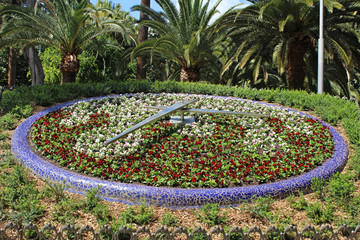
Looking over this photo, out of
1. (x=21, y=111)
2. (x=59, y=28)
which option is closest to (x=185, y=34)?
(x=59, y=28)

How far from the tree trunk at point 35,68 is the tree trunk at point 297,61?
416 inches

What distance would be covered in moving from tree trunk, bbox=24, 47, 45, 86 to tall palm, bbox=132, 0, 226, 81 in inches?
237

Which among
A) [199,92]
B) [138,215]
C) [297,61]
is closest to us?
[138,215]

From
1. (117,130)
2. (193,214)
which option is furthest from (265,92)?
(193,214)

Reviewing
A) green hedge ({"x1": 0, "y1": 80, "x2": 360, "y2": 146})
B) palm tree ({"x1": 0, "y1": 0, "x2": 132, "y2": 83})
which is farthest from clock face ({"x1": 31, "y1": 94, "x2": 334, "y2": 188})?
palm tree ({"x1": 0, "y1": 0, "x2": 132, "y2": 83})

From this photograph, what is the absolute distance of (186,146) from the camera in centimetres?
578

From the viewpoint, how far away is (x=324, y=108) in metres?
7.59

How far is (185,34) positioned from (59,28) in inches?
157

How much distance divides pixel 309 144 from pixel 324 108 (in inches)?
77.7

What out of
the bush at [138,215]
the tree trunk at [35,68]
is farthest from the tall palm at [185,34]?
the bush at [138,215]

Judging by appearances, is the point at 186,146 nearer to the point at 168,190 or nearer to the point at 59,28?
the point at 168,190

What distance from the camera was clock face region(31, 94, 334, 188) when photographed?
4773mm

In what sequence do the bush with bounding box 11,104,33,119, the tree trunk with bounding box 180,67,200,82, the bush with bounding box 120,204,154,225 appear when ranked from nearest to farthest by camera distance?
1. the bush with bounding box 120,204,154,225
2. the bush with bounding box 11,104,33,119
3. the tree trunk with bounding box 180,67,200,82

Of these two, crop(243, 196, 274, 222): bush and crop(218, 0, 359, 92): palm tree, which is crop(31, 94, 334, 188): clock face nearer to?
crop(243, 196, 274, 222): bush
